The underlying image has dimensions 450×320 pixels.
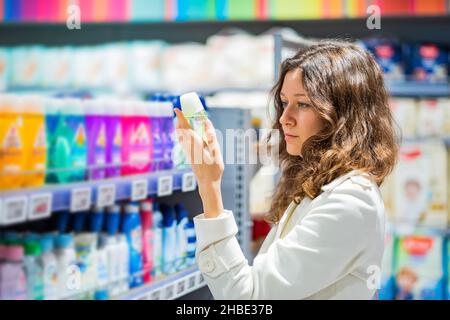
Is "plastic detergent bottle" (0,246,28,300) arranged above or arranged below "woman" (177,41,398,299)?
below

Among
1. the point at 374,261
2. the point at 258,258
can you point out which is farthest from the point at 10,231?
the point at 374,261

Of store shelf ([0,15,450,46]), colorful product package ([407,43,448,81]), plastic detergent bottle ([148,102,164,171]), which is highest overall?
store shelf ([0,15,450,46])

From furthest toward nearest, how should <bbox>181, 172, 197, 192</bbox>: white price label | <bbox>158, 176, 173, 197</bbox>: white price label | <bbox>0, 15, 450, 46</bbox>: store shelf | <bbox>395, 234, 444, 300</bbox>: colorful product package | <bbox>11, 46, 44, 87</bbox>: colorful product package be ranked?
<bbox>11, 46, 44, 87</bbox>: colorful product package, <bbox>0, 15, 450, 46</bbox>: store shelf, <bbox>395, 234, 444, 300</bbox>: colorful product package, <bbox>181, 172, 197, 192</bbox>: white price label, <bbox>158, 176, 173, 197</bbox>: white price label

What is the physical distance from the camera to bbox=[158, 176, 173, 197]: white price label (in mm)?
1787

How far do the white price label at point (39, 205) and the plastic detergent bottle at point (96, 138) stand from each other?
24cm

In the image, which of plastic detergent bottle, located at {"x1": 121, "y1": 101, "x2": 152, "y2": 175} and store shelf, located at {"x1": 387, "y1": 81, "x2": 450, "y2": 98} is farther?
store shelf, located at {"x1": 387, "y1": 81, "x2": 450, "y2": 98}

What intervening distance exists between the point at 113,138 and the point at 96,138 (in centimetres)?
7

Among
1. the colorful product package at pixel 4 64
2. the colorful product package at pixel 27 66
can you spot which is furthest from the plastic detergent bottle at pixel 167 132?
the colorful product package at pixel 4 64

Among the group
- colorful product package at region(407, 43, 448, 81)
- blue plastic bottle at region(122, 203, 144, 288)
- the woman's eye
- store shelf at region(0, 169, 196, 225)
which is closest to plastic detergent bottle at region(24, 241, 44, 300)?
store shelf at region(0, 169, 196, 225)

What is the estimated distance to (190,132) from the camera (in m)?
1.35

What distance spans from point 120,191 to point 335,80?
59 cm

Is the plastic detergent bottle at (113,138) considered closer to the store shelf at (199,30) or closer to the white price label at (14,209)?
the white price label at (14,209)

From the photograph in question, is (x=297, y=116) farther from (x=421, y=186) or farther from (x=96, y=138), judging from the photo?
(x=421, y=186)

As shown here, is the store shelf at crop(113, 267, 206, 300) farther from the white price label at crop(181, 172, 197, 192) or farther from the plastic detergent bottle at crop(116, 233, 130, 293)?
the white price label at crop(181, 172, 197, 192)
